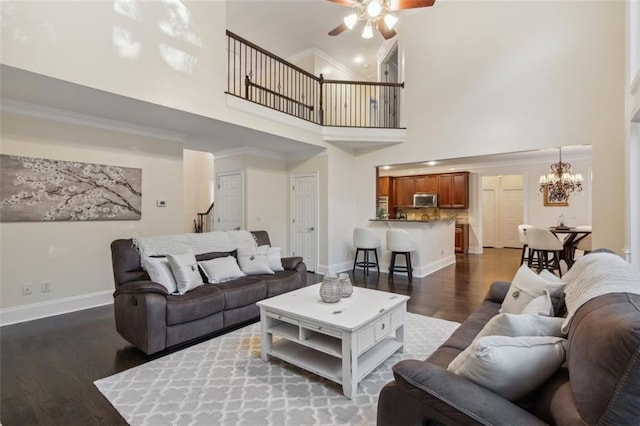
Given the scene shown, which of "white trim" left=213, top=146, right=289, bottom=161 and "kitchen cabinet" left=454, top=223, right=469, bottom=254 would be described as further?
"kitchen cabinet" left=454, top=223, right=469, bottom=254

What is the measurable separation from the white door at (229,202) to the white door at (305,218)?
1124 millimetres

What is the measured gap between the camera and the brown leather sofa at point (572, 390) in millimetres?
785

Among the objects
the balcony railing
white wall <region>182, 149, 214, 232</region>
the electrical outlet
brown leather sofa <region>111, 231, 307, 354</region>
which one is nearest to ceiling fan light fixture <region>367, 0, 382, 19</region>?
the balcony railing

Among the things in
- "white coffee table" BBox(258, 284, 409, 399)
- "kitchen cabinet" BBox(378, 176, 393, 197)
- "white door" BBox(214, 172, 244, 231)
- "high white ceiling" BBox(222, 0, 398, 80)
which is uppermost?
"high white ceiling" BBox(222, 0, 398, 80)

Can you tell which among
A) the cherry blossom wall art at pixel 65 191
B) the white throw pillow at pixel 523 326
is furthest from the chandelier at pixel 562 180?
the cherry blossom wall art at pixel 65 191

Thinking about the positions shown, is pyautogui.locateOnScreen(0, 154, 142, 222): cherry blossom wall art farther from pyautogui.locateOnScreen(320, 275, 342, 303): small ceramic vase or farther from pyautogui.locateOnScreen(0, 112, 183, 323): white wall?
pyautogui.locateOnScreen(320, 275, 342, 303): small ceramic vase

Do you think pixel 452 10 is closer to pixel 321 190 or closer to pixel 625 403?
pixel 321 190

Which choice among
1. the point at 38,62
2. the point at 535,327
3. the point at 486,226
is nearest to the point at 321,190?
the point at 38,62

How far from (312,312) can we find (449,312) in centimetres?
224

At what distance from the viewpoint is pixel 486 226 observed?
10125mm

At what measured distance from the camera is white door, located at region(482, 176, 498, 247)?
32.9ft

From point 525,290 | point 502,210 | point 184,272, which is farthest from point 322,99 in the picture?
point 502,210

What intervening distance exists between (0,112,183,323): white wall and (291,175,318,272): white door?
100 inches

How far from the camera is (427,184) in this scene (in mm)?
9344
